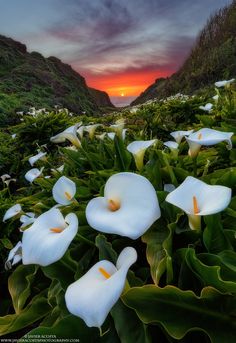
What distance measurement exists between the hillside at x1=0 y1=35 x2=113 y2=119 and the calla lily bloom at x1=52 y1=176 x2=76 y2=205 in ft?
25.7

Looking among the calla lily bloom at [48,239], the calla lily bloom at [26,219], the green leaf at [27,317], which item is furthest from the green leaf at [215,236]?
the calla lily bloom at [26,219]

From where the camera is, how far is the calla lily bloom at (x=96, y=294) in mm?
877

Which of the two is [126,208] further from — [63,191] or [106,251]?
[63,191]

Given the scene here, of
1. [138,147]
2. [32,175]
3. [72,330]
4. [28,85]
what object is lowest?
[72,330]

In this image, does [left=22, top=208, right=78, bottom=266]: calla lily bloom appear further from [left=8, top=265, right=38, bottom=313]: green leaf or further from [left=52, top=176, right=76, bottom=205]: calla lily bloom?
[left=8, top=265, right=38, bottom=313]: green leaf

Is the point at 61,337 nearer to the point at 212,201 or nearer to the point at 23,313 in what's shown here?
the point at 23,313

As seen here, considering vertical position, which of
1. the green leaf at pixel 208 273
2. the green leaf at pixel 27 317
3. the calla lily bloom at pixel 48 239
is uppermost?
the calla lily bloom at pixel 48 239

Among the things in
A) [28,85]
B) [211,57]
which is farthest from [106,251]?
[211,57]

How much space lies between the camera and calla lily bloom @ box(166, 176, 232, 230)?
3.80ft

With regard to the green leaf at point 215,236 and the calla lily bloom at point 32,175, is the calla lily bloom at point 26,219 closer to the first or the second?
the calla lily bloom at point 32,175

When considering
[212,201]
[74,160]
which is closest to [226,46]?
[74,160]

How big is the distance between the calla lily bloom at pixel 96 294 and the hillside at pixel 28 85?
27.8 feet

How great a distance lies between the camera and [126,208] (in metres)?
1.14

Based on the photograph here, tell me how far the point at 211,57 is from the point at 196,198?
19953mm
